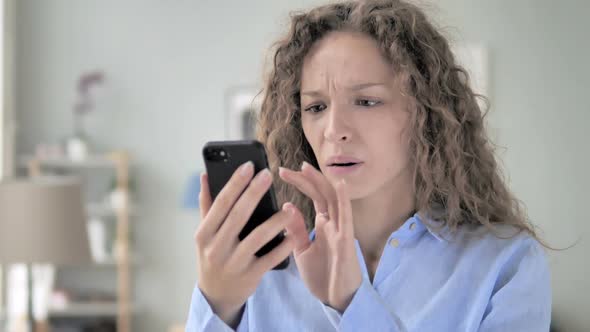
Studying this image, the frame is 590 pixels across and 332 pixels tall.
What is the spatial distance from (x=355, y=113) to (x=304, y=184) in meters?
0.25

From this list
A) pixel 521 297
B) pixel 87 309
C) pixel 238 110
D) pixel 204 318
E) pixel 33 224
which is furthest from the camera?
pixel 238 110

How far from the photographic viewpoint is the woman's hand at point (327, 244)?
985mm

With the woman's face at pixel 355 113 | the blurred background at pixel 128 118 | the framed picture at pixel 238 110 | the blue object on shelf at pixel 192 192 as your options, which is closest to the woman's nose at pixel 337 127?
the woman's face at pixel 355 113

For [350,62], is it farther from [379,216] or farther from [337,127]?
[379,216]

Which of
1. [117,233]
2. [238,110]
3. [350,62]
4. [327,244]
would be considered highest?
[350,62]

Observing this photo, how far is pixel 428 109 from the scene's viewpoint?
1.34 metres

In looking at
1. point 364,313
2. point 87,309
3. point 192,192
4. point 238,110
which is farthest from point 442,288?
point 87,309

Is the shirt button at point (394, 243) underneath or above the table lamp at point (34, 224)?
above

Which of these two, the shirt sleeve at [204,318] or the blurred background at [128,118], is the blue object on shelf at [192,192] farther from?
the shirt sleeve at [204,318]

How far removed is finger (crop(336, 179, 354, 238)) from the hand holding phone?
67 mm

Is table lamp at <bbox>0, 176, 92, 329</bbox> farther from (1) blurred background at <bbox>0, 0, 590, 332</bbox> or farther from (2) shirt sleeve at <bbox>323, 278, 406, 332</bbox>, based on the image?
(1) blurred background at <bbox>0, 0, 590, 332</bbox>

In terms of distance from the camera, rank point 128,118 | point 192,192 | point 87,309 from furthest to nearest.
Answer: point 128,118, point 87,309, point 192,192

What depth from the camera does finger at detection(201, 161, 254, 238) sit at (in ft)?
3.04

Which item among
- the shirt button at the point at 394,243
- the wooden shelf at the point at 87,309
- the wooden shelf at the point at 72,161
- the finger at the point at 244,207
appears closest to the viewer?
the finger at the point at 244,207
